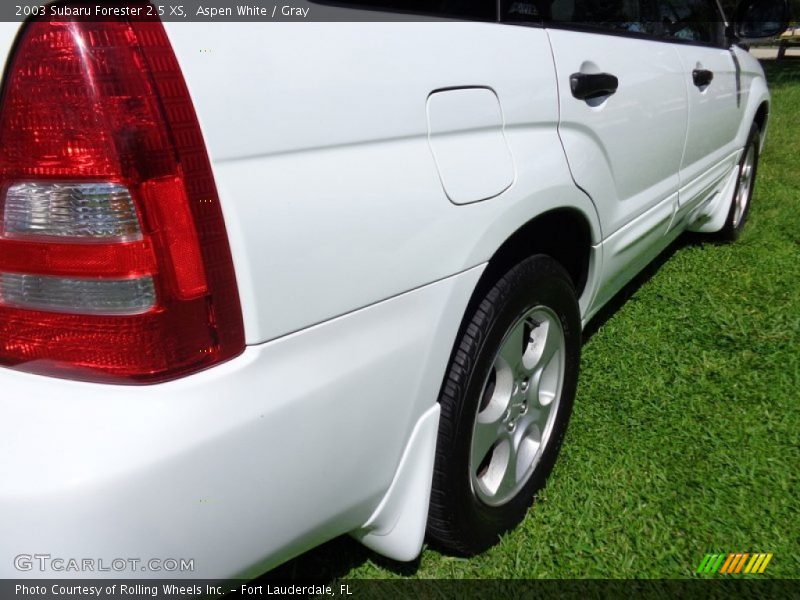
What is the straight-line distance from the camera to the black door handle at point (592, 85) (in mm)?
1840

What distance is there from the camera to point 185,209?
3.29 ft

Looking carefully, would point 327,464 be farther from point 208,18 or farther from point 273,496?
point 208,18

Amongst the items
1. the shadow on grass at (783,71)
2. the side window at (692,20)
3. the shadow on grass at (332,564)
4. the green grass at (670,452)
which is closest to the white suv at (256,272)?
the shadow on grass at (332,564)

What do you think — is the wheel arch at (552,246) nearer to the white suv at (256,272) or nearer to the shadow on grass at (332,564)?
the white suv at (256,272)

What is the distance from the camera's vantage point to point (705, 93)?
10.0ft

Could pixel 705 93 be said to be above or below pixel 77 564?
above

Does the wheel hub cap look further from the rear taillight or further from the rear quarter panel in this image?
the rear taillight

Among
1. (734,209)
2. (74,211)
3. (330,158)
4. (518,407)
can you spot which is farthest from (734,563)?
(734,209)

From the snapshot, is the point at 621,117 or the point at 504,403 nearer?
the point at 504,403

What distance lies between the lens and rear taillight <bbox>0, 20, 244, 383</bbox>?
3.10 feet

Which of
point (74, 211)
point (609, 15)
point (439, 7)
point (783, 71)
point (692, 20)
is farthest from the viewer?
point (783, 71)

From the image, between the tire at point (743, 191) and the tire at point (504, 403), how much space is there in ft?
9.49

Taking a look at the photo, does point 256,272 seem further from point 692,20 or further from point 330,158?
point 692,20

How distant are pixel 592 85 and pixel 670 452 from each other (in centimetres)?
131
